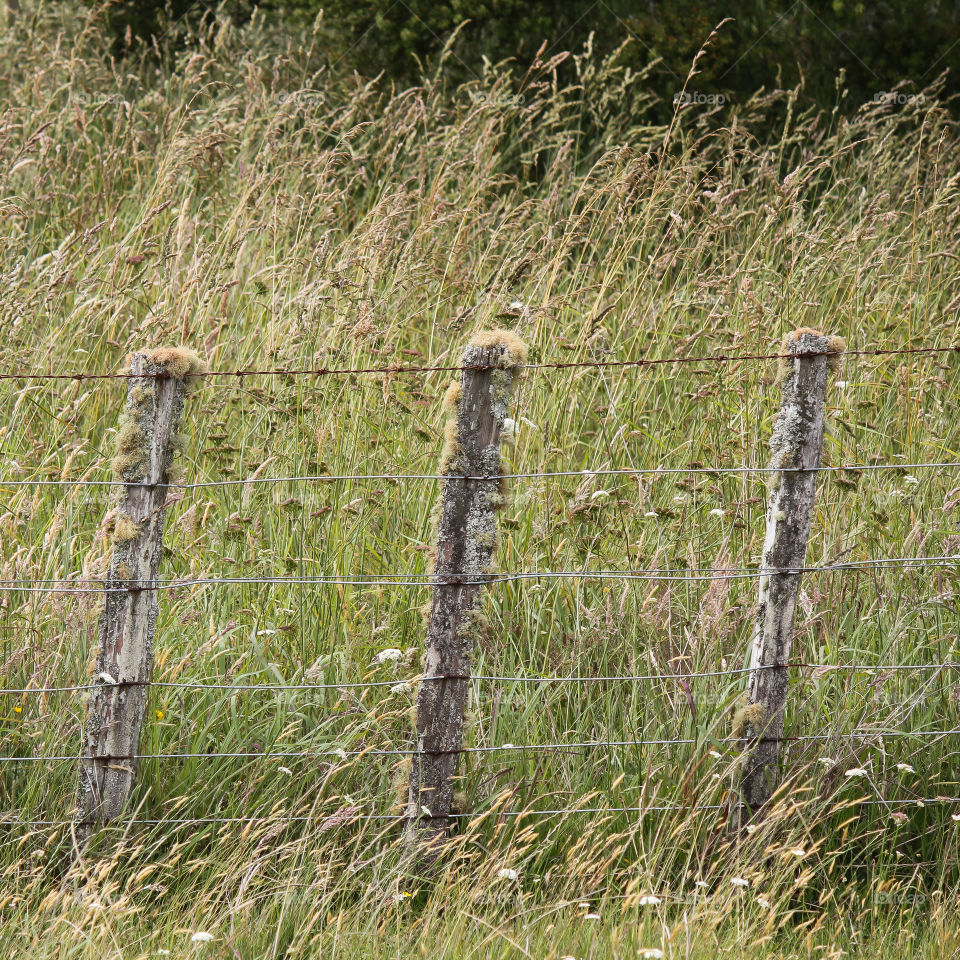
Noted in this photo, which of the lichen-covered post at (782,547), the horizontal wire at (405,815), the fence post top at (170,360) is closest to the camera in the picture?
the fence post top at (170,360)

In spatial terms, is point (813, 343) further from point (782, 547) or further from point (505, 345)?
point (505, 345)

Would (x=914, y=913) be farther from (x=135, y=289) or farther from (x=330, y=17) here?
(x=330, y=17)

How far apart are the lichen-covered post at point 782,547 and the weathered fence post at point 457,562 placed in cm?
75

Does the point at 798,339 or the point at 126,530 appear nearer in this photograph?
the point at 126,530

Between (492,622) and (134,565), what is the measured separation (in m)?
1.29

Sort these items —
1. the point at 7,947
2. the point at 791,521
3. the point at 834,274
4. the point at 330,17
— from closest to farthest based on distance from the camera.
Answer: the point at 7,947 < the point at 791,521 < the point at 834,274 < the point at 330,17

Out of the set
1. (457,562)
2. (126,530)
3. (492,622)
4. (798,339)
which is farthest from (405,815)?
(798,339)

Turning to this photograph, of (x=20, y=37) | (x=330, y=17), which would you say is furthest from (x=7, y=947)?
(x=20, y=37)

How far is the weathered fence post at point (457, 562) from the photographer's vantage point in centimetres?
280

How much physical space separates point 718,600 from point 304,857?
1.45 m

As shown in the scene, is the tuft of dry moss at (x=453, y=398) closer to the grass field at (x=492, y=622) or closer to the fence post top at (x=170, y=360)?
the fence post top at (x=170, y=360)

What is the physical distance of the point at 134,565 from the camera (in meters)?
2.78

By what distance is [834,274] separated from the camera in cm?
610

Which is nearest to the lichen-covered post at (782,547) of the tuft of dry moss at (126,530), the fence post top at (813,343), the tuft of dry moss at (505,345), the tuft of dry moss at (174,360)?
the fence post top at (813,343)
